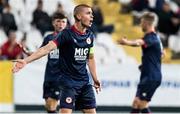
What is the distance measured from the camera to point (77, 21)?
916 cm

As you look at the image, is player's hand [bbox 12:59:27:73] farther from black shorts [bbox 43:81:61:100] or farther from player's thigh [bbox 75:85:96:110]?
black shorts [bbox 43:81:61:100]

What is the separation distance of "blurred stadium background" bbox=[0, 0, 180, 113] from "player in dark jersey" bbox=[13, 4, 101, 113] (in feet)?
21.5

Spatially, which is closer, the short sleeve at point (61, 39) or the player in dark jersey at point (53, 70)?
the short sleeve at point (61, 39)

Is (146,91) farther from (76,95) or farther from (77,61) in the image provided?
(77,61)

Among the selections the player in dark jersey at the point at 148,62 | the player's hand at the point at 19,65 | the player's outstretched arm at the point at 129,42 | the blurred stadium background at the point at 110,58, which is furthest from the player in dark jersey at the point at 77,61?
the blurred stadium background at the point at 110,58

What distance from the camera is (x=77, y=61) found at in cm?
918

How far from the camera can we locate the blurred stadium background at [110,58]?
1583 centimetres

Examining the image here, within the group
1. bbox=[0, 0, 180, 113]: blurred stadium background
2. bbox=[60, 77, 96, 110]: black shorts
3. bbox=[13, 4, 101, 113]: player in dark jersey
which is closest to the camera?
bbox=[13, 4, 101, 113]: player in dark jersey

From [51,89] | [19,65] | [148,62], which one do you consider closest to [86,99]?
[19,65]

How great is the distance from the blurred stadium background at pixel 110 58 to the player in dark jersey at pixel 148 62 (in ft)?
12.0

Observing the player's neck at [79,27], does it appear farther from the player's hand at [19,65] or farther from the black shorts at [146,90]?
the black shorts at [146,90]

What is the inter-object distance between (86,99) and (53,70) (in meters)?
2.47

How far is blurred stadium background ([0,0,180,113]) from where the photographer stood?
15.8m

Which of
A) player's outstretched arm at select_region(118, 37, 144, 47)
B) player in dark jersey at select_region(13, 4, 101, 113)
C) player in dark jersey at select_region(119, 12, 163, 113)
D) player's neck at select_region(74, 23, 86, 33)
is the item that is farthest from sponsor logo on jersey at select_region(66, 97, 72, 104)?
player in dark jersey at select_region(119, 12, 163, 113)
